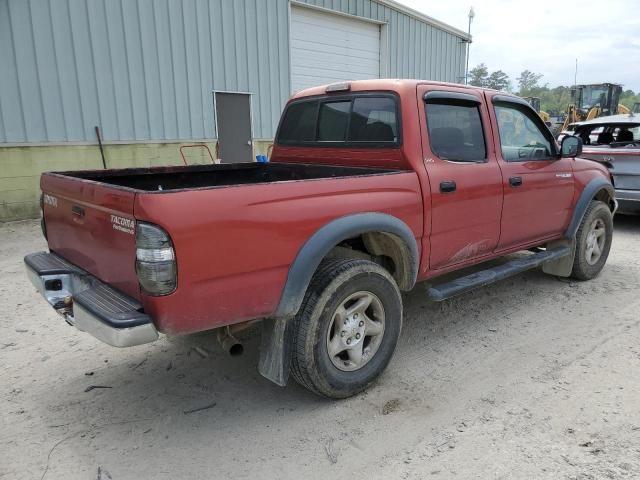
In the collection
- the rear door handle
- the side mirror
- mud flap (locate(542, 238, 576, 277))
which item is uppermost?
the side mirror

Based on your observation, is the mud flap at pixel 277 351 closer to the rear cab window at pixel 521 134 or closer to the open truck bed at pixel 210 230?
the open truck bed at pixel 210 230

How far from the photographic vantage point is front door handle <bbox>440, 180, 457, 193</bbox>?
3.64 meters

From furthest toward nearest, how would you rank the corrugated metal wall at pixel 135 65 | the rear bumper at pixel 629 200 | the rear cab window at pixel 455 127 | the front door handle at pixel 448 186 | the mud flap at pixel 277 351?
the corrugated metal wall at pixel 135 65
the rear bumper at pixel 629 200
the rear cab window at pixel 455 127
the front door handle at pixel 448 186
the mud flap at pixel 277 351

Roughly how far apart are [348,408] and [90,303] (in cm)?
165

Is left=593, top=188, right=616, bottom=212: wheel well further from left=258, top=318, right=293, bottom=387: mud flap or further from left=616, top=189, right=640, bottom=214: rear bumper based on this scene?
left=258, top=318, right=293, bottom=387: mud flap

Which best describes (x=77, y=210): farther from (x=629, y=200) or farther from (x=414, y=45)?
(x=414, y=45)

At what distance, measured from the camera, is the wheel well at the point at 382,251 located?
3.41 meters

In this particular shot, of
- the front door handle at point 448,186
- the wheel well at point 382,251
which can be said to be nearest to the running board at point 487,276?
the wheel well at point 382,251

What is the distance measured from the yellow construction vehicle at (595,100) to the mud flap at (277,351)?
21.0 metres

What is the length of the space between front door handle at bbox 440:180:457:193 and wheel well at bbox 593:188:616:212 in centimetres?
269

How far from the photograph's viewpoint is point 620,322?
4414 millimetres

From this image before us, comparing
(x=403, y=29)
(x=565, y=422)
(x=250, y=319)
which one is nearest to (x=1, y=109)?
(x=250, y=319)

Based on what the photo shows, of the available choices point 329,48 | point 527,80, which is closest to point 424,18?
point 329,48

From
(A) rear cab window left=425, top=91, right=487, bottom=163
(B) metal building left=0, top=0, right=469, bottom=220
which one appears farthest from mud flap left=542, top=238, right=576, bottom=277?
(B) metal building left=0, top=0, right=469, bottom=220
